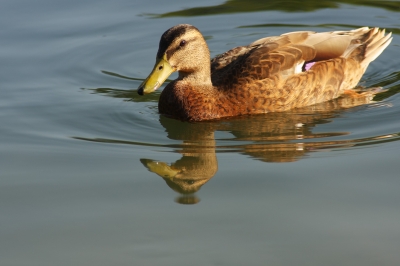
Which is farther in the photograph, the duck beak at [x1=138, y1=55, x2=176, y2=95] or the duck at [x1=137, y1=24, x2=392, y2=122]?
the duck at [x1=137, y1=24, x2=392, y2=122]

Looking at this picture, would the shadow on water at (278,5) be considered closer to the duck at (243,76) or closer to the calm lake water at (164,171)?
the calm lake water at (164,171)

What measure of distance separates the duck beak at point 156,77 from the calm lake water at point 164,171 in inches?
16.0

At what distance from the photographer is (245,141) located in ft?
24.2

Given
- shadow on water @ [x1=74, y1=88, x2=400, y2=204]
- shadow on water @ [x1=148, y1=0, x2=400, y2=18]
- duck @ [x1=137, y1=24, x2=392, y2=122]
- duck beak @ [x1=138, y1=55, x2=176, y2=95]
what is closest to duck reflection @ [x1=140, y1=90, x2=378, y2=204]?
shadow on water @ [x1=74, y1=88, x2=400, y2=204]

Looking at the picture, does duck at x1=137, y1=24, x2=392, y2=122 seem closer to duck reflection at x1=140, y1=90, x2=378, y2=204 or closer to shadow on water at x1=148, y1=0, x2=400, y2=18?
duck reflection at x1=140, y1=90, x2=378, y2=204

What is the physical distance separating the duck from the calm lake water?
0.21m

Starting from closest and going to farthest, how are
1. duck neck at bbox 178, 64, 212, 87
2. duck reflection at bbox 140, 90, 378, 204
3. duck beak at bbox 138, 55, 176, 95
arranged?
1. duck reflection at bbox 140, 90, 378, 204
2. duck beak at bbox 138, 55, 176, 95
3. duck neck at bbox 178, 64, 212, 87

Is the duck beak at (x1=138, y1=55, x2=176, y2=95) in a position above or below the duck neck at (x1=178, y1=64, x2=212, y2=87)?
above

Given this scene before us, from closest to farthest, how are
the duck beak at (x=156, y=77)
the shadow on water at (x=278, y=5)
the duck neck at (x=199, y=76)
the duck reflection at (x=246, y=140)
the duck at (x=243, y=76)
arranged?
the duck reflection at (x=246, y=140), the duck beak at (x=156, y=77), the duck at (x=243, y=76), the duck neck at (x=199, y=76), the shadow on water at (x=278, y=5)

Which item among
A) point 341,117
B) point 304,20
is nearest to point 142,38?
point 304,20

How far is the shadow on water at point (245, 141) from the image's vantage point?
654 centimetres

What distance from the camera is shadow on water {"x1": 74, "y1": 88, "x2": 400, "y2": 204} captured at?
6543 mm

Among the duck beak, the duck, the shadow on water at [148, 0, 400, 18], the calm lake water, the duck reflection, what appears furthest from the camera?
the shadow on water at [148, 0, 400, 18]

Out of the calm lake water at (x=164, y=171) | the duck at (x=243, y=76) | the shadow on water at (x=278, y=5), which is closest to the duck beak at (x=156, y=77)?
the duck at (x=243, y=76)
